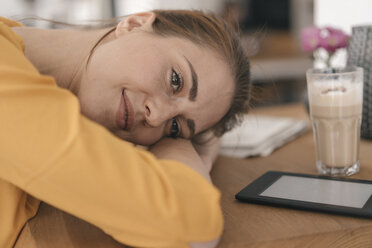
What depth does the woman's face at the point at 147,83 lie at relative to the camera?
0.75m

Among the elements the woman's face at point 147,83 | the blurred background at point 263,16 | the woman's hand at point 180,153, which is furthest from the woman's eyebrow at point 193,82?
the blurred background at point 263,16

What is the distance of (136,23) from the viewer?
35.8 inches

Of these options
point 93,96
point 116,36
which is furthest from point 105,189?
point 116,36

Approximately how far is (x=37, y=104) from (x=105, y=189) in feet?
0.47

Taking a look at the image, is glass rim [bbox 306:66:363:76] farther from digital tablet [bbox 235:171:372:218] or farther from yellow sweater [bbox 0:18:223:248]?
yellow sweater [bbox 0:18:223:248]

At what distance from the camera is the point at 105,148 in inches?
19.2

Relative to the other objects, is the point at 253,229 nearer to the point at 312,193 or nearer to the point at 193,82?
the point at 312,193

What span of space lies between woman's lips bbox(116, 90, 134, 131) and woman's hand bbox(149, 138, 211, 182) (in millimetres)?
77

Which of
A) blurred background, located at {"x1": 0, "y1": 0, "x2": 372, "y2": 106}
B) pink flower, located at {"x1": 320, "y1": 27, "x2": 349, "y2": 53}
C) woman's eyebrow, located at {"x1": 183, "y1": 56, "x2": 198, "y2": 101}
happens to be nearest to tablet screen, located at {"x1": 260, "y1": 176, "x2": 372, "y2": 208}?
woman's eyebrow, located at {"x1": 183, "y1": 56, "x2": 198, "y2": 101}

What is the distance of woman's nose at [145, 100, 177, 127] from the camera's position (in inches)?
29.8

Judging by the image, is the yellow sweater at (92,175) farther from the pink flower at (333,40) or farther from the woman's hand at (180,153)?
the pink flower at (333,40)

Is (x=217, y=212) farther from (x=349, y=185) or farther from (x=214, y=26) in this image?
(x=214, y=26)

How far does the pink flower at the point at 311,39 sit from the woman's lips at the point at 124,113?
0.67 metres

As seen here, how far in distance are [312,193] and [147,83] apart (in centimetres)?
35
